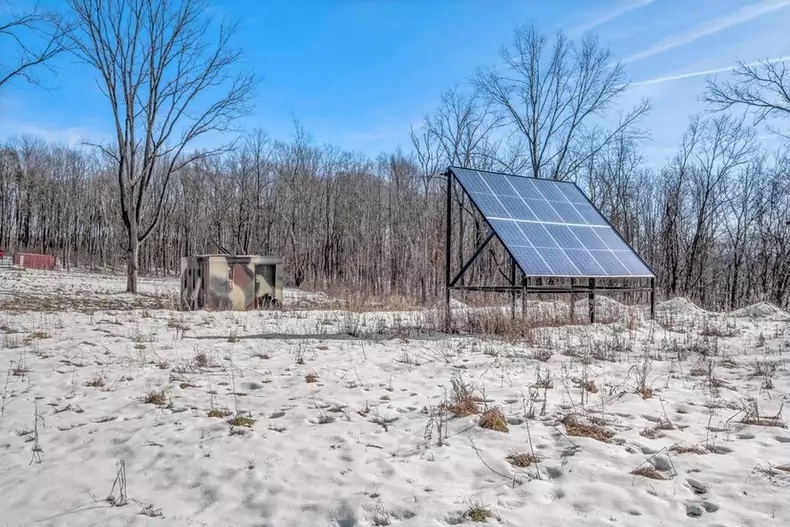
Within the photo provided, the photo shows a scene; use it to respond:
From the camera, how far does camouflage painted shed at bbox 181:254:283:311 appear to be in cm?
1237

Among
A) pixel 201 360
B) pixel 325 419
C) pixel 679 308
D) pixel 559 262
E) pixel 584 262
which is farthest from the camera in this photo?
pixel 679 308

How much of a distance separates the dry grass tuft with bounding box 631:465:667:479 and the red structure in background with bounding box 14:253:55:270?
1435 inches

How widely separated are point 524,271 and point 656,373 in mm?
3028

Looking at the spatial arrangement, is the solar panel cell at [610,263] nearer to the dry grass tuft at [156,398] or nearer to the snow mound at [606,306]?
the snow mound at [606,306]

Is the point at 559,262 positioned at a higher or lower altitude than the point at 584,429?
higher

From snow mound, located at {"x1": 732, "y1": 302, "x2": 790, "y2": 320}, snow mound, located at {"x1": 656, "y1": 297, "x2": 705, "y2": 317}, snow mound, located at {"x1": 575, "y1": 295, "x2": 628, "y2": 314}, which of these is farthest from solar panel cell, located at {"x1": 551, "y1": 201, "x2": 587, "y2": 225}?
snow mound, located at {"x1": 732, "y1": 302, "x2": 790, "y2": 320}

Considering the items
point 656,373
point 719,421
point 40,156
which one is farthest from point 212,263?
point 40,156

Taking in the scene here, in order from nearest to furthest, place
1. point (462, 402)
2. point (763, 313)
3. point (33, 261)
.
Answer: point (462, 402), point (763, 313), point (33, 261)

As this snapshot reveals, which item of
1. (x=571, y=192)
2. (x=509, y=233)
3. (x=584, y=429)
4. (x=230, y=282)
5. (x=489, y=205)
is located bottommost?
(x=584, y=429)

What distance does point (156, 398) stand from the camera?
15.6 ft

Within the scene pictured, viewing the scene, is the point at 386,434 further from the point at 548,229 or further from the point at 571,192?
the point at 571,192

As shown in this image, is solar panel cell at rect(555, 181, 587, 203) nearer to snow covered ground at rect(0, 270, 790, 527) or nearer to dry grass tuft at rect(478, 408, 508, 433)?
snow covered ground at rect(0, 270, 790, 527)

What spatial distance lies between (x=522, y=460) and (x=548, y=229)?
770 centimetres

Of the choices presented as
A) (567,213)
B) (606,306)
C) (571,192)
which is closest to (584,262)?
(567,213)
